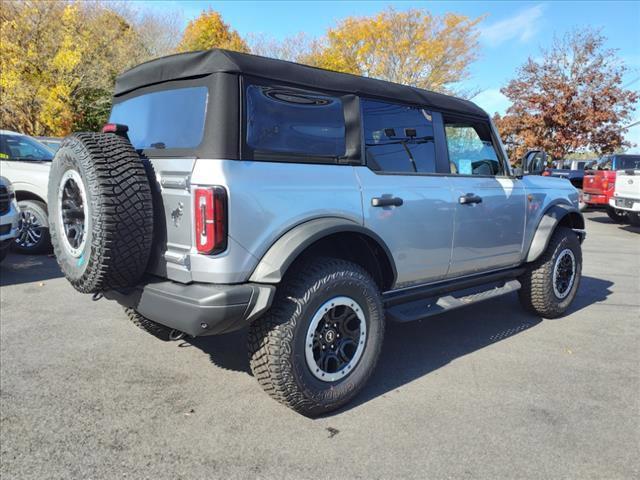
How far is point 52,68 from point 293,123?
662 inches

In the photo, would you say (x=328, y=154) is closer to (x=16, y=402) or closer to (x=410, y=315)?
(x=410, y=315)

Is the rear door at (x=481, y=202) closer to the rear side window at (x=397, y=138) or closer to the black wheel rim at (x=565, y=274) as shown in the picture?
the rear side window at (x=397, y=138)

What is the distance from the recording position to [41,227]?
712cm

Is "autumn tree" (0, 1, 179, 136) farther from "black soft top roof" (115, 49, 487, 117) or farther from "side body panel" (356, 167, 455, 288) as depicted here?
"side body panel" (356, 167, 455, 288)

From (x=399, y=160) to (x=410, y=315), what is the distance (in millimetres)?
1132

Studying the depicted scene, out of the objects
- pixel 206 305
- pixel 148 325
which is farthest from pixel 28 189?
pixel 206 305

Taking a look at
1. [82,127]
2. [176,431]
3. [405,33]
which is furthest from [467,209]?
[405,33]

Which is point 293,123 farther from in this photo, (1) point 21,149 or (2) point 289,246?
(1) point 21,149

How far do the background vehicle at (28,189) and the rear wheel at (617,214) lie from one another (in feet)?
43.1

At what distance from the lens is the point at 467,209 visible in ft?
12.7

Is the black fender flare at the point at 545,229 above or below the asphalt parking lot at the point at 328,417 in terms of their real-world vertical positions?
above

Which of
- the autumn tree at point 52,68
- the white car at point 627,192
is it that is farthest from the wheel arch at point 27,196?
the white car at point 627,192

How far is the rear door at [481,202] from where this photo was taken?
3877 mm

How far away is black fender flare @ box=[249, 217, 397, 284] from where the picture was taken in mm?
2643
